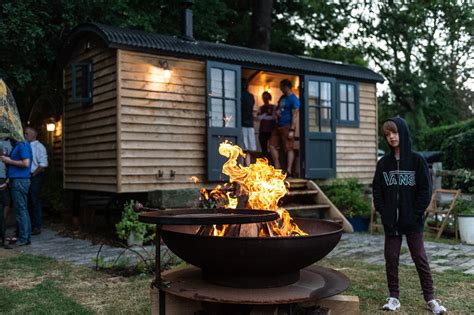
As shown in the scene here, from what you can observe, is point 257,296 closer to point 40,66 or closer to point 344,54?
point 40,66

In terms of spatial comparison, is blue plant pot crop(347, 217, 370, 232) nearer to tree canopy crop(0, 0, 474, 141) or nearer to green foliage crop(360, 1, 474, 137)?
tree canopy crop(0, 0, 474, 141)

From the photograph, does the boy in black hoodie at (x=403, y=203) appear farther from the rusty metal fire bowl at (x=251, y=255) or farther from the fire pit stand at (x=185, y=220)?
the fire pit stand at (x=185, y=220)

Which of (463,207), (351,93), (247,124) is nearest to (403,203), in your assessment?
(463,207)

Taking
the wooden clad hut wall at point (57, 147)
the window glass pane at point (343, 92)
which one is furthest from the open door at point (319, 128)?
the wooden clad hut wall at point (57, 147)

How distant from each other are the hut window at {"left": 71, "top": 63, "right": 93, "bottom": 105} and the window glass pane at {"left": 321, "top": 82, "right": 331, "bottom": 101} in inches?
181

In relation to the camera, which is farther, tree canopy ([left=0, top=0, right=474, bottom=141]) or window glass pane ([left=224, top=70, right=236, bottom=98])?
tree canopy ([left=0, top=0, right=474, bottom=141])

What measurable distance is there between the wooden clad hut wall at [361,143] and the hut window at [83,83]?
203 inches

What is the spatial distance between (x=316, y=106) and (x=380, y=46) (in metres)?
8.68

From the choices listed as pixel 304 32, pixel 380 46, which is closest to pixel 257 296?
pixel 304 32

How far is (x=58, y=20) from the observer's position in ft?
32.5

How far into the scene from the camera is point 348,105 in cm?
1034

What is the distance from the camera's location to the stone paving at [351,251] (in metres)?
5.87

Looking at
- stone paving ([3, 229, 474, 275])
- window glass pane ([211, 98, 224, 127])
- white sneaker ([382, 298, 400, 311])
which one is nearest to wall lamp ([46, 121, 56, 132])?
stone paving ([3, 229, 474, 275])

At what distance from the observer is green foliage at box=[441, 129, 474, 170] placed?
13.5m
